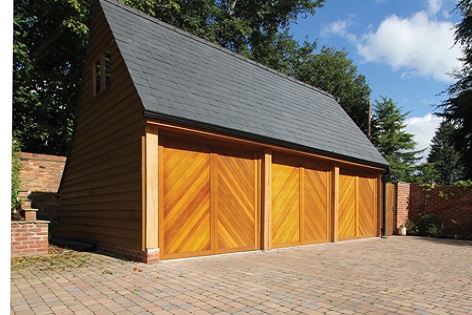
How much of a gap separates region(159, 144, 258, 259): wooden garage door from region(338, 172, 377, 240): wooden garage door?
417 cm

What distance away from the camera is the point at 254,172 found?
343 inches

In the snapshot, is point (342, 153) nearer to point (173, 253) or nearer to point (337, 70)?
point (173, 253)

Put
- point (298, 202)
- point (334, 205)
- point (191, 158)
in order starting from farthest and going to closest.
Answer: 1. point (334, 205)
2. point (298, 202)
3. point (191, 158)

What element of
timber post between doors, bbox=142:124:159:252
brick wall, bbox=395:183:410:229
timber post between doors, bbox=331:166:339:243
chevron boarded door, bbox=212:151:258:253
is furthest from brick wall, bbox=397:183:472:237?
timber post between doors, bbox=142:124:159:252

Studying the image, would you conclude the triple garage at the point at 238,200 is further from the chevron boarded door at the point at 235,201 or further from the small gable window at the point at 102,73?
the small gable window at the point at 102,73

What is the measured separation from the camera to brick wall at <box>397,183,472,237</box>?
14.2 meters

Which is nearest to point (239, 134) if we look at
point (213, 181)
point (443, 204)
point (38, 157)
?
point (213, 181)

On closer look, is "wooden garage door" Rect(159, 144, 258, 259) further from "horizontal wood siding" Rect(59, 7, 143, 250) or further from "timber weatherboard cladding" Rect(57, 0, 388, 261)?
"horizontal wood siding" Rect(59, 7, 143, 250)

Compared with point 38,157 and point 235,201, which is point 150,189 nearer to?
point 235,201

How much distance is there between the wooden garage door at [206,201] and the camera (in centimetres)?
704

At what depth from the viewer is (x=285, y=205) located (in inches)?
375

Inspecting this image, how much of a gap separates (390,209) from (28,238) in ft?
41.8

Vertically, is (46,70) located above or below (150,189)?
above
